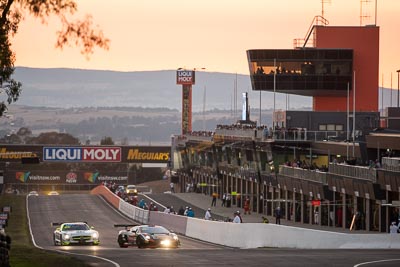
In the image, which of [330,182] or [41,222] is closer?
[330,182]

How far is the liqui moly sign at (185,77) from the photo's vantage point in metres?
182

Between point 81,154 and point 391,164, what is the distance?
107 metres

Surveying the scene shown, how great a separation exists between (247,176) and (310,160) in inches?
580

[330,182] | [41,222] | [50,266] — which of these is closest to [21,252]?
[50,266]

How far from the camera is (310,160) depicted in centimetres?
8944

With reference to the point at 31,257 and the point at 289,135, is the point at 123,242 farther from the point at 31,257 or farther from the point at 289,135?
the point at 289,135

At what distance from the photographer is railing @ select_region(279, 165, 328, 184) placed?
7356 centimetres

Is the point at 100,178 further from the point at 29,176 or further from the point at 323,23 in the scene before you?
the point at 323,23

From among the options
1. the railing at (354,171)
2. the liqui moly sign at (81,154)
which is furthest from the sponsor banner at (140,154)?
the railing at (354,171)

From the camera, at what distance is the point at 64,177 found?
7092 inches

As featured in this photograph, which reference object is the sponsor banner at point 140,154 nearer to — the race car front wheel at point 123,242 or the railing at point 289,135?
the railing at point 289,135

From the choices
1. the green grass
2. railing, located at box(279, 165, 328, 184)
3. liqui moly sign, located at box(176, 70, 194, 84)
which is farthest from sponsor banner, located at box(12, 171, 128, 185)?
Result: the green grass

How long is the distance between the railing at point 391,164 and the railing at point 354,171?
122cm

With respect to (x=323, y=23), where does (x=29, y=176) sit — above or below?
below
